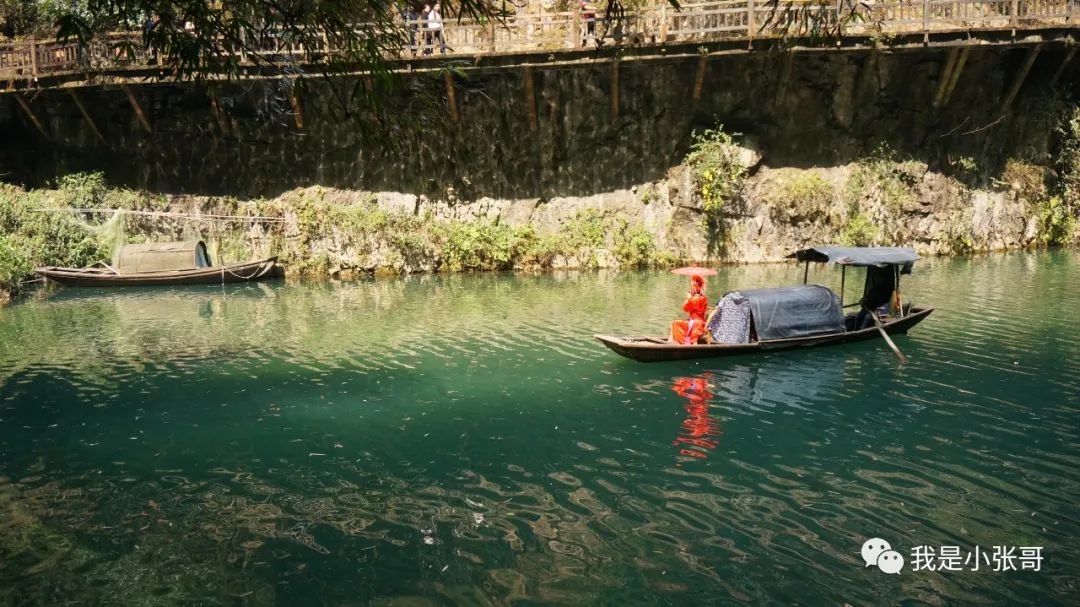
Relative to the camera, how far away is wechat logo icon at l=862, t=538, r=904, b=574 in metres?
7.05

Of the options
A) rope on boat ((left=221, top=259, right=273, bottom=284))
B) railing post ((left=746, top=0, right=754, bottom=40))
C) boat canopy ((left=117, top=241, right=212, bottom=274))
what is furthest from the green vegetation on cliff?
railing post ((left=746, top=0, right=754, bottom=40))

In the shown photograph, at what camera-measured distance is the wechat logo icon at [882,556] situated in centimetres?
705

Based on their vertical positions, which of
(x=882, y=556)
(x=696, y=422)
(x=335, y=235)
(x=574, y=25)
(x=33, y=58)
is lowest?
(x=882, y=556)

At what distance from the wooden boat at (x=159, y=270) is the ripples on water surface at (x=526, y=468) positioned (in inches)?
415

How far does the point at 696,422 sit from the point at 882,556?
166 inches

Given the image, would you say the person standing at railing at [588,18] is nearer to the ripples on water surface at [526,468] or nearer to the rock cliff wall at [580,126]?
the rock cliff wall at [580,126]

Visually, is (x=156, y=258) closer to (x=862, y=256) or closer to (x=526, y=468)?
(x=526, y=468)

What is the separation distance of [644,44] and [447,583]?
2369 centimetres

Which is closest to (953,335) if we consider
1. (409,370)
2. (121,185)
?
(409,370)

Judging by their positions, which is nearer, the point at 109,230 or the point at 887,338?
Result: the point at 887,338

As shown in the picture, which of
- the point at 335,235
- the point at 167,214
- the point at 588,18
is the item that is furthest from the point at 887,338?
the point at 167,214

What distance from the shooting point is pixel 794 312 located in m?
15.4

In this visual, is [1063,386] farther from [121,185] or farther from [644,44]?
[121,185]

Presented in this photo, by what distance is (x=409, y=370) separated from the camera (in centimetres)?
1489
